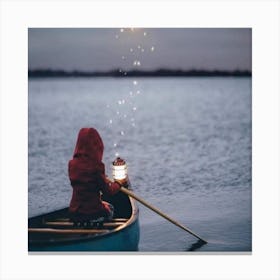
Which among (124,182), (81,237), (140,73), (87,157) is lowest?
(81,237)

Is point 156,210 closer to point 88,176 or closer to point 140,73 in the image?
point 88,176

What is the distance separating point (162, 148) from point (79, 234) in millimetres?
770

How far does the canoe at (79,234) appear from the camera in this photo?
629 centimetres

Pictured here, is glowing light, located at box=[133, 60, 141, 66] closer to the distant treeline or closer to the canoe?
the distant treeline

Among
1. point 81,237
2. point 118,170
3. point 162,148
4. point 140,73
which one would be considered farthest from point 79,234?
point 140,73

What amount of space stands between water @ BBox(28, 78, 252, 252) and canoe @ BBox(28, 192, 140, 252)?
6 cm

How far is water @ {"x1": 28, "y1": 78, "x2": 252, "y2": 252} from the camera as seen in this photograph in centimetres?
638

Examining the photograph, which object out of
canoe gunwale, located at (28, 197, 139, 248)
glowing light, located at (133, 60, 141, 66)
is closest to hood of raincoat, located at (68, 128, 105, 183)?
canoe gunwale, located at (28, 197, 139, 248)

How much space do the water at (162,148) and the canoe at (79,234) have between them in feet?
0.20

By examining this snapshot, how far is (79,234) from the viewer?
633 centimetres

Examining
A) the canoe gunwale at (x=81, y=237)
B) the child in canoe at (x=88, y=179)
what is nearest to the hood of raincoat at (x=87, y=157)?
the child in canoe at (x=88, y=179)
